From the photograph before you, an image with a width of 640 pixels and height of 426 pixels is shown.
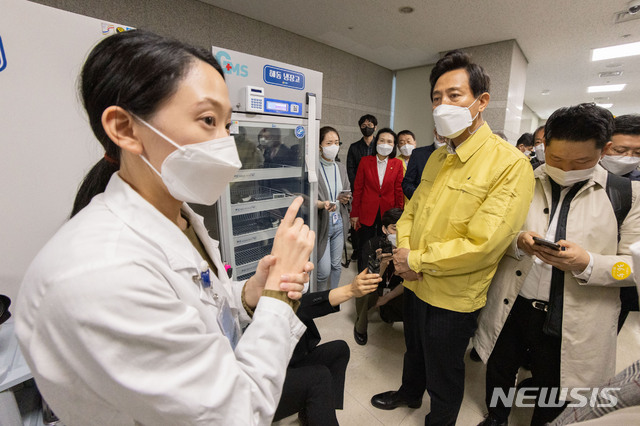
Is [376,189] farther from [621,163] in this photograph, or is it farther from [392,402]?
[392,402]

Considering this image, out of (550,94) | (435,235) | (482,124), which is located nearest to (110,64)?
(435,235)

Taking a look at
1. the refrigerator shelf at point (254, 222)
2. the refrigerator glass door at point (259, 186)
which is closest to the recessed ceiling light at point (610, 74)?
the refrigerator glass door at point (259, 186)

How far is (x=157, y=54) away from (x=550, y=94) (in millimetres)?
10078

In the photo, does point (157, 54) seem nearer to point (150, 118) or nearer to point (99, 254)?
point (150, 118)

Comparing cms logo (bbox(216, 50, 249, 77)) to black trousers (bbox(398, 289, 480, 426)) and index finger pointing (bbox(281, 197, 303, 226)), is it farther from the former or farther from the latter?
black trousers (bbox(398, 289, 480, 426))

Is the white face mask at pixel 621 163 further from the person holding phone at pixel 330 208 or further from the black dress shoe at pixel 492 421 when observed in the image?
the person holding phone at pixel 330 208

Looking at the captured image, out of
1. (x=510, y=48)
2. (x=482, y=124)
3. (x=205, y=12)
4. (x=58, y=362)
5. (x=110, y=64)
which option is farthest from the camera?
(x=510, y=48)

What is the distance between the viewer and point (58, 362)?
0.47m

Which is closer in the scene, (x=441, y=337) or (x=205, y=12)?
(x=441, y=337)

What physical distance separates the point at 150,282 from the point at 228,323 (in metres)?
0.37

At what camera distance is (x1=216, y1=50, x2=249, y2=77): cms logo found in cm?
167

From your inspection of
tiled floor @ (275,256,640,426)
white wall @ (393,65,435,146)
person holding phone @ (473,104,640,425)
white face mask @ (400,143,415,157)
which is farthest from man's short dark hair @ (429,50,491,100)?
white wall @ (393,65,435,146)

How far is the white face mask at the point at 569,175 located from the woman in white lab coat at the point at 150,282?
3.92 feet

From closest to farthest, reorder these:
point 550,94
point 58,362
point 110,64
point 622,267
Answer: point 58,362 < point 110,64 < point 622,267 < point 550,94
